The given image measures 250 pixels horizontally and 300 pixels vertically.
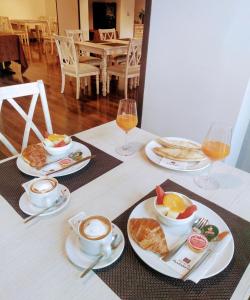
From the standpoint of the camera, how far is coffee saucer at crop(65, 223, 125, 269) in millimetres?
536

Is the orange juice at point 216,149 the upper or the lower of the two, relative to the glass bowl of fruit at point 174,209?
upper

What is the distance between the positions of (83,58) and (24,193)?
3.96 meters

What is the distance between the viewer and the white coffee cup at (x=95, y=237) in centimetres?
53

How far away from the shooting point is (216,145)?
0.81 metres

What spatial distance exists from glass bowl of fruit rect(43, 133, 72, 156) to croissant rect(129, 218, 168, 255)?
403 millimetres

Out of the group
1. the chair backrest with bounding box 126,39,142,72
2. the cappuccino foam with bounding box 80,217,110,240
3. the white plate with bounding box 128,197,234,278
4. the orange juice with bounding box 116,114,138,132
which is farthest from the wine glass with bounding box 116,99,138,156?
the chair backrest with bounding box 126,39,142,72

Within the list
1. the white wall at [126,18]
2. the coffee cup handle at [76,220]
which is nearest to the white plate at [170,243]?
the coffee cup handle at [76,220]

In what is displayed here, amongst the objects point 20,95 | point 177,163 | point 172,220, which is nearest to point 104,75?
point 20,95

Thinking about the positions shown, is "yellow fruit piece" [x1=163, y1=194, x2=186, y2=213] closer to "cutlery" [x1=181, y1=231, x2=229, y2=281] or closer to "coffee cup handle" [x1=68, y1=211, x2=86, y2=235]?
"cutlery" [x1=181, y1=231, x2=229, y2=281]

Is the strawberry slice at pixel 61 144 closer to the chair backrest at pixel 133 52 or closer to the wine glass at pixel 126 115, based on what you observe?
the wine glass at pixel 126 115

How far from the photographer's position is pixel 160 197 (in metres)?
0.67

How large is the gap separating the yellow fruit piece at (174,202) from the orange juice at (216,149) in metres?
0.22

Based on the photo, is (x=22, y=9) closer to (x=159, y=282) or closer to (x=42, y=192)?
(x=42, y=192)

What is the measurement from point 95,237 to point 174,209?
0.75 feet
